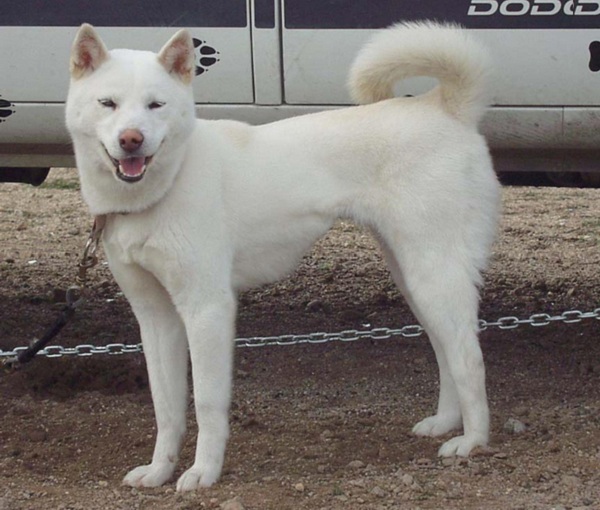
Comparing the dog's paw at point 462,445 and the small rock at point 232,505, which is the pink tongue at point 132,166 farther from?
the dog's paw at point 462,445

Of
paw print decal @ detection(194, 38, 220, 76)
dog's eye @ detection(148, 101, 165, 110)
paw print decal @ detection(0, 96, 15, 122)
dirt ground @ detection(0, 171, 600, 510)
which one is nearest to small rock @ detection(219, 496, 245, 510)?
dirt ground @ detection(0, 171, 600, 510)

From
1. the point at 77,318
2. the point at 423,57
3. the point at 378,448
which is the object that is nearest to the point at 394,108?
the point at 423,57

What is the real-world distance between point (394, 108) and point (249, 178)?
1.89ft

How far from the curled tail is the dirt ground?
3.86ft

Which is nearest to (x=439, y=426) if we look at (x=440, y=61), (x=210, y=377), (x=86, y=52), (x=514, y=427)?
(x=514, y=427)

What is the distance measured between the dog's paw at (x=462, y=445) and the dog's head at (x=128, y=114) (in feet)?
4.24

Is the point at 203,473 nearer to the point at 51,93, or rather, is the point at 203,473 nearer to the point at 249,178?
the point at 249,178

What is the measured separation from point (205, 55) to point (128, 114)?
107 cm

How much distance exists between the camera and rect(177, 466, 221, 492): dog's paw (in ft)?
11.4

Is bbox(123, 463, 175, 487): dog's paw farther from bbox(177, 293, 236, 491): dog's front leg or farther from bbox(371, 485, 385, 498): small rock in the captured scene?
bbox(371, 485, 385, 498): small rock

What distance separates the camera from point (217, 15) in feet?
13.9

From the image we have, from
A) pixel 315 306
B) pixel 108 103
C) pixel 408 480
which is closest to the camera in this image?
pixel 108 103

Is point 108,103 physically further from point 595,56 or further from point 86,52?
point 595,56

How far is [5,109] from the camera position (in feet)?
14.3
